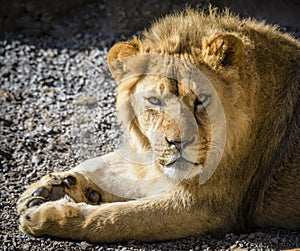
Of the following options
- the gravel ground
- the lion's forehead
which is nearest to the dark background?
the gravel ground

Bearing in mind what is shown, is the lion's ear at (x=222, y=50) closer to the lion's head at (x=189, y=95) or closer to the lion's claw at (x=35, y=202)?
the lion's head at (x=189, y=95)

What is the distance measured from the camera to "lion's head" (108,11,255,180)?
4.38 meters

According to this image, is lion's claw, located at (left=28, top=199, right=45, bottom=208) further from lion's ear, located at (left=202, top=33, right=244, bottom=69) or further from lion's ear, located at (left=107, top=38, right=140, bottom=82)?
lion's ear, located at (left=202, top=33, right=244, bottom=69)

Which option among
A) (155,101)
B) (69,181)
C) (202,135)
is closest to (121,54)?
(155,101)

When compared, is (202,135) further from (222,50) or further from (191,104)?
(222,50)

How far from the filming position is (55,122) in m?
6.51

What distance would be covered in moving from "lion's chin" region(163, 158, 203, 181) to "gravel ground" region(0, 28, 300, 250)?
19.5 inches

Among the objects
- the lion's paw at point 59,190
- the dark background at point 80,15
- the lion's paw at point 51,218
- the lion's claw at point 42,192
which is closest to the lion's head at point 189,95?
the lion's paw at point 51,218

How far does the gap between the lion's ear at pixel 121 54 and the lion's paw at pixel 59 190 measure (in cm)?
86

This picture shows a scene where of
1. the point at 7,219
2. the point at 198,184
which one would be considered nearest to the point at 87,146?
the point at 7,219

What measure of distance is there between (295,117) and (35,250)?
1988 millimetres

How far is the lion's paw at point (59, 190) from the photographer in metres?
5.04

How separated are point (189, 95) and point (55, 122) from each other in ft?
7.91

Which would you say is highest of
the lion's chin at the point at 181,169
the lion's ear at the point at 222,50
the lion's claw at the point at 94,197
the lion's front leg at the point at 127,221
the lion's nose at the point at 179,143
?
the lion's ear at the point at 222,50
